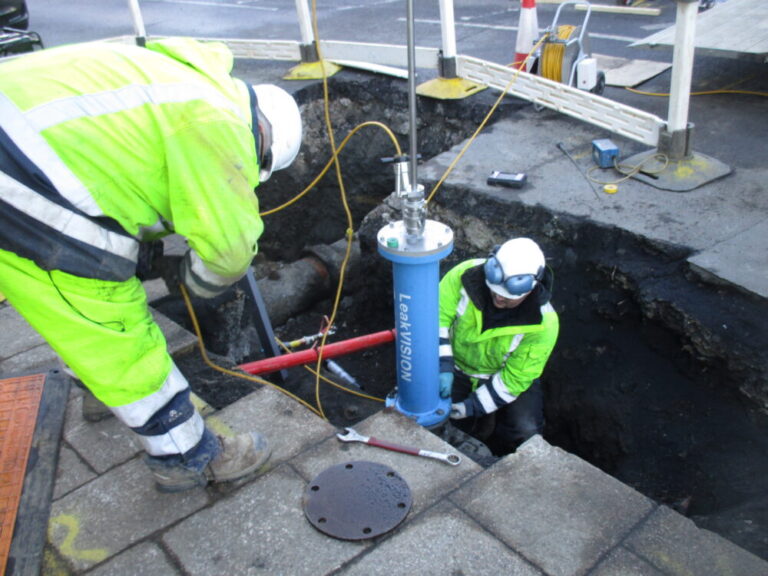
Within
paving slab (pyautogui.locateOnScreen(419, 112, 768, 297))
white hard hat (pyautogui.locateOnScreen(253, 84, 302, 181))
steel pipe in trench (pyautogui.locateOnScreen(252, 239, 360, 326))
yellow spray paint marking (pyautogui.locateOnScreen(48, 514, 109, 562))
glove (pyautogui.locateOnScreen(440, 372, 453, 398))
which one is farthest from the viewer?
steel pipe in trench (pyautogui.locateOnScreen(252, 239, 360, 326))

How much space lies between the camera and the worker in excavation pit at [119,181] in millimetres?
1786

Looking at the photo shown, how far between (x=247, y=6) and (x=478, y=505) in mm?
12089

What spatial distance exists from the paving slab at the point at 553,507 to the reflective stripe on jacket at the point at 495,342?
105 centimetres

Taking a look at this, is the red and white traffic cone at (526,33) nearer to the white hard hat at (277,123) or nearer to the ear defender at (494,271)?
the ear defender at (494,271)

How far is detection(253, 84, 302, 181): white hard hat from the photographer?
2.21m

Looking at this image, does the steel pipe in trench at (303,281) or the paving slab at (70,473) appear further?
the steel pipe in trench at (303,281)

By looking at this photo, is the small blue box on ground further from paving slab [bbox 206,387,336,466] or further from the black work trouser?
paving slab [bbox 206,387,336,466]

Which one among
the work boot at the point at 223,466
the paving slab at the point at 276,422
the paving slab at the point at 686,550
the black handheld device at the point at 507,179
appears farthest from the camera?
the black handheld device at the point at 507,179

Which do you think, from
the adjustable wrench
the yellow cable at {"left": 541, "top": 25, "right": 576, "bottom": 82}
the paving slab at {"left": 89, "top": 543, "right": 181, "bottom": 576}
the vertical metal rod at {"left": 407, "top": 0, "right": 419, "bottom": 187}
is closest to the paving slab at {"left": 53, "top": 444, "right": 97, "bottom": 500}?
the paving slab at {"left": 89, "top": 543, "right": 181, "bottom": 576}

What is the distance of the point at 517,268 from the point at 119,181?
6.48 ft

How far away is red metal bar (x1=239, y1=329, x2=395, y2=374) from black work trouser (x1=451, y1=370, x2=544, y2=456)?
625mm

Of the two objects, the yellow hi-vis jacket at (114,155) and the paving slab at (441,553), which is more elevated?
the yellow hi-vis jacket at (114,155)

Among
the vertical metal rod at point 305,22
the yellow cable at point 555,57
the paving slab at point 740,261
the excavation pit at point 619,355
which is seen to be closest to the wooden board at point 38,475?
the excavation pit at point 619,355

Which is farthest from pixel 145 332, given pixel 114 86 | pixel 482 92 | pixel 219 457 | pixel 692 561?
pixel 482 92
